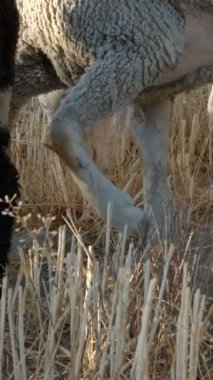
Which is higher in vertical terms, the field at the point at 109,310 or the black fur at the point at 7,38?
the black fur at the point at 7,38

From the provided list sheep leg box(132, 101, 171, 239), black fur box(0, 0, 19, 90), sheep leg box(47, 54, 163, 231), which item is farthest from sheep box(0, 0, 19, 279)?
sheep leg box(132, 101, 171, 239)

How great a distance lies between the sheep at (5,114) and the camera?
13.8 ft

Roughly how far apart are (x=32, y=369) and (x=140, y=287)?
46 cm

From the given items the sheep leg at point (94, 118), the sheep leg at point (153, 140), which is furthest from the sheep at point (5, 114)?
the sheep leg at point (153, 140)

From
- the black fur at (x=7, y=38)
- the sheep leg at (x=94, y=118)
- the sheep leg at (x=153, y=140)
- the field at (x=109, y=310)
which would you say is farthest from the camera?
the sheep leg at (x=153, y=140)

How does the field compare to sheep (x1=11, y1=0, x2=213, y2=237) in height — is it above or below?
below

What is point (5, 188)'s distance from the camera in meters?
4.24

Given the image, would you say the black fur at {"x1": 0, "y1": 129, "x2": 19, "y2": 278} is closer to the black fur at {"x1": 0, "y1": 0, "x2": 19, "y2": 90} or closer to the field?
the field

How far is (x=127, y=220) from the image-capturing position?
513 centimetres

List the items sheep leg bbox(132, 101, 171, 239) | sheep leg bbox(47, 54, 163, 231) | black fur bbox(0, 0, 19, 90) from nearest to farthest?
black fur bbox(0, 0, 19, 90)
sheep leg bbox(47, 54, 163, 231)
sheep leg bbox(132, 101, 171, 239)

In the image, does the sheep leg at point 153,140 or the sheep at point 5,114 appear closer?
the sheep at point 5,114

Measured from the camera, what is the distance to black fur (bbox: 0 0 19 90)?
4195 millimetres

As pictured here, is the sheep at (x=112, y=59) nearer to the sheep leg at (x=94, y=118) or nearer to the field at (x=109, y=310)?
the sheep leg at (x=94, y=118)

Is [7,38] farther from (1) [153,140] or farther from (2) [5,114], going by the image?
(1) [153,140]
